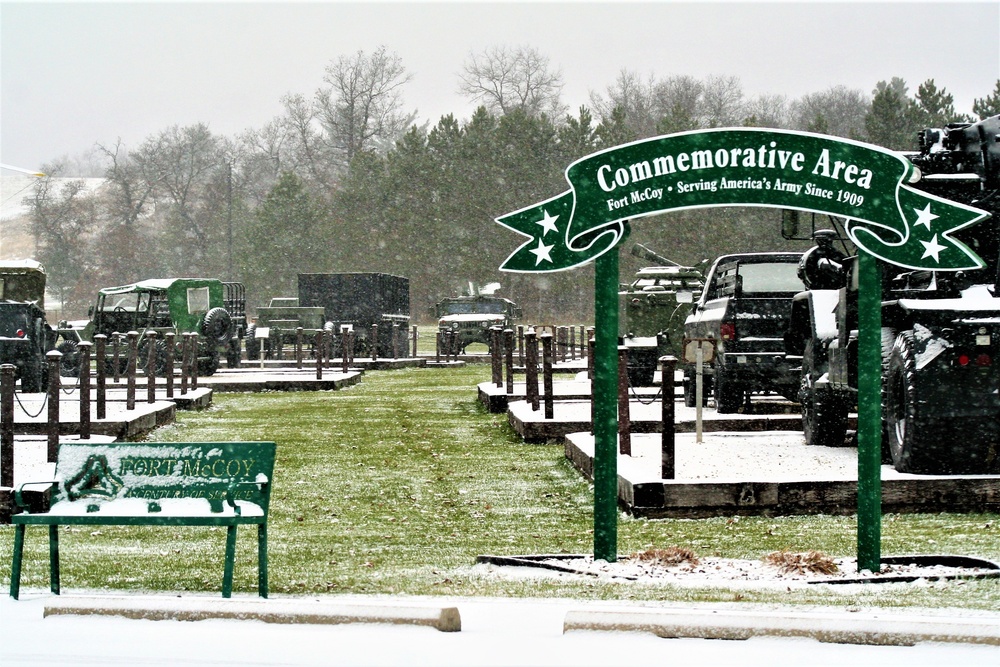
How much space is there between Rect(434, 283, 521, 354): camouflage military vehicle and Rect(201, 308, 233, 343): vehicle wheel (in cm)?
875

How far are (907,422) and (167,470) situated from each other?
212 inches

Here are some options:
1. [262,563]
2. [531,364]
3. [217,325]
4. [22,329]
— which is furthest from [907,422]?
[217,325]

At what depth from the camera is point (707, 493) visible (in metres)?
9.33

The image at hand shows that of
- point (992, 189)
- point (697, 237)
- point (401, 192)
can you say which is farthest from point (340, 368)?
point (401, 192)

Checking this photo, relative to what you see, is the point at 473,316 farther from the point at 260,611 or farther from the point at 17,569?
the point at 260,611

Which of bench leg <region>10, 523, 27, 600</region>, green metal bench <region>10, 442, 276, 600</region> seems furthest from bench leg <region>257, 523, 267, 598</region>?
bench leg <region>10, 523, 27, 600</region>

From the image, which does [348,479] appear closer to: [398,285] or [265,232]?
[398,285]

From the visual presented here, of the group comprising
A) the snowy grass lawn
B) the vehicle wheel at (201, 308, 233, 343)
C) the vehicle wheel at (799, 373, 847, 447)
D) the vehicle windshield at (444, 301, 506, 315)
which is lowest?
the snowy grass lawn

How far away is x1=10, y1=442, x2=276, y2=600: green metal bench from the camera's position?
6.41 m

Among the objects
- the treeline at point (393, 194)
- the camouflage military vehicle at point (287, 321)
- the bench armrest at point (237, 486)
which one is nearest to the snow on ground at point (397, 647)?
the bench armrest at point (237, 486)

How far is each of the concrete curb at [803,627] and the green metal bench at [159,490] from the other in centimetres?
187

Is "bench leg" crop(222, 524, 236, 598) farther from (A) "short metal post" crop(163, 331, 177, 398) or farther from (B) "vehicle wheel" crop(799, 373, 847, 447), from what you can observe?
(A) "short metal post" crop(163, 331, 177, 398)

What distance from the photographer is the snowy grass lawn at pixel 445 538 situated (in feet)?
22.4

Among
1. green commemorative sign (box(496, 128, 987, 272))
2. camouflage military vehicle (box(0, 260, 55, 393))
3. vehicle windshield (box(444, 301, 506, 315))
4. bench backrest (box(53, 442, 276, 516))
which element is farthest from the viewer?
vehicle windshield (box(444, 301, 506, 315))
